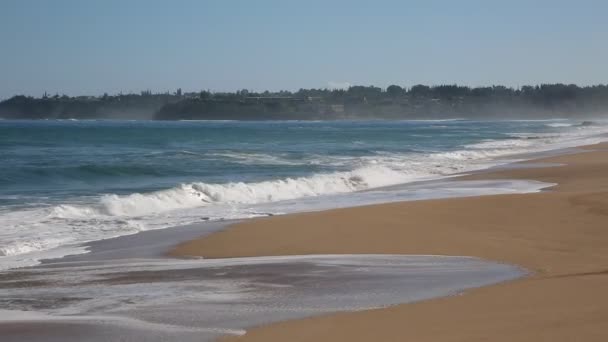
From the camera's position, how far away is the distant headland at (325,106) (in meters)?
171

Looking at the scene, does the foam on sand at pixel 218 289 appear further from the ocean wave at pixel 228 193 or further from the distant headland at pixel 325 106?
the distant headland at pixel 325 106

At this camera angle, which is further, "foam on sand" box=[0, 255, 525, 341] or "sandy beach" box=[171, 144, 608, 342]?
"foam on sand" box=[0, 255, 525, 341]

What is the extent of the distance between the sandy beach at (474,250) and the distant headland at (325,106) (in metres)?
150

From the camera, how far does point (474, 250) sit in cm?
1153

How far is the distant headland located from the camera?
560 ft

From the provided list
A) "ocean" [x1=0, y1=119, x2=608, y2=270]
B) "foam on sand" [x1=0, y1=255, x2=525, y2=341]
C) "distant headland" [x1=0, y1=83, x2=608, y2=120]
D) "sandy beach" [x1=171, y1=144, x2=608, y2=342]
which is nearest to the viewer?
"sandy beach" [x1=171, y1=144, x2=608, y2=342]

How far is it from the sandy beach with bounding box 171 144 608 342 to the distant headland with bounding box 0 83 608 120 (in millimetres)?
149916

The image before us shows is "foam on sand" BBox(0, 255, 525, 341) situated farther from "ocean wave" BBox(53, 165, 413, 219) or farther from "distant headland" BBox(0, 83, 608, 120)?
"distant headland" BBox(0, 83, 608, 120)

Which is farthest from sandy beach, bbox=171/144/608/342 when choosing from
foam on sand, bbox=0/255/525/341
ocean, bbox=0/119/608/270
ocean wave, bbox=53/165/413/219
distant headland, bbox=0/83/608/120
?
distant headland, bbox=0/83/608/120

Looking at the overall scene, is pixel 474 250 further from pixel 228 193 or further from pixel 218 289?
pixel 228 193

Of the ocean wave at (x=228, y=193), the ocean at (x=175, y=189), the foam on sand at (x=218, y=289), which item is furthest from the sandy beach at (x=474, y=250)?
the ocean wave at (x=228, y=193)

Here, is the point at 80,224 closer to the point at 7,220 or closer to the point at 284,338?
the point at 7,220

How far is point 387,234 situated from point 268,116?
157841 mm

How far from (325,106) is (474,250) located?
166891mm
